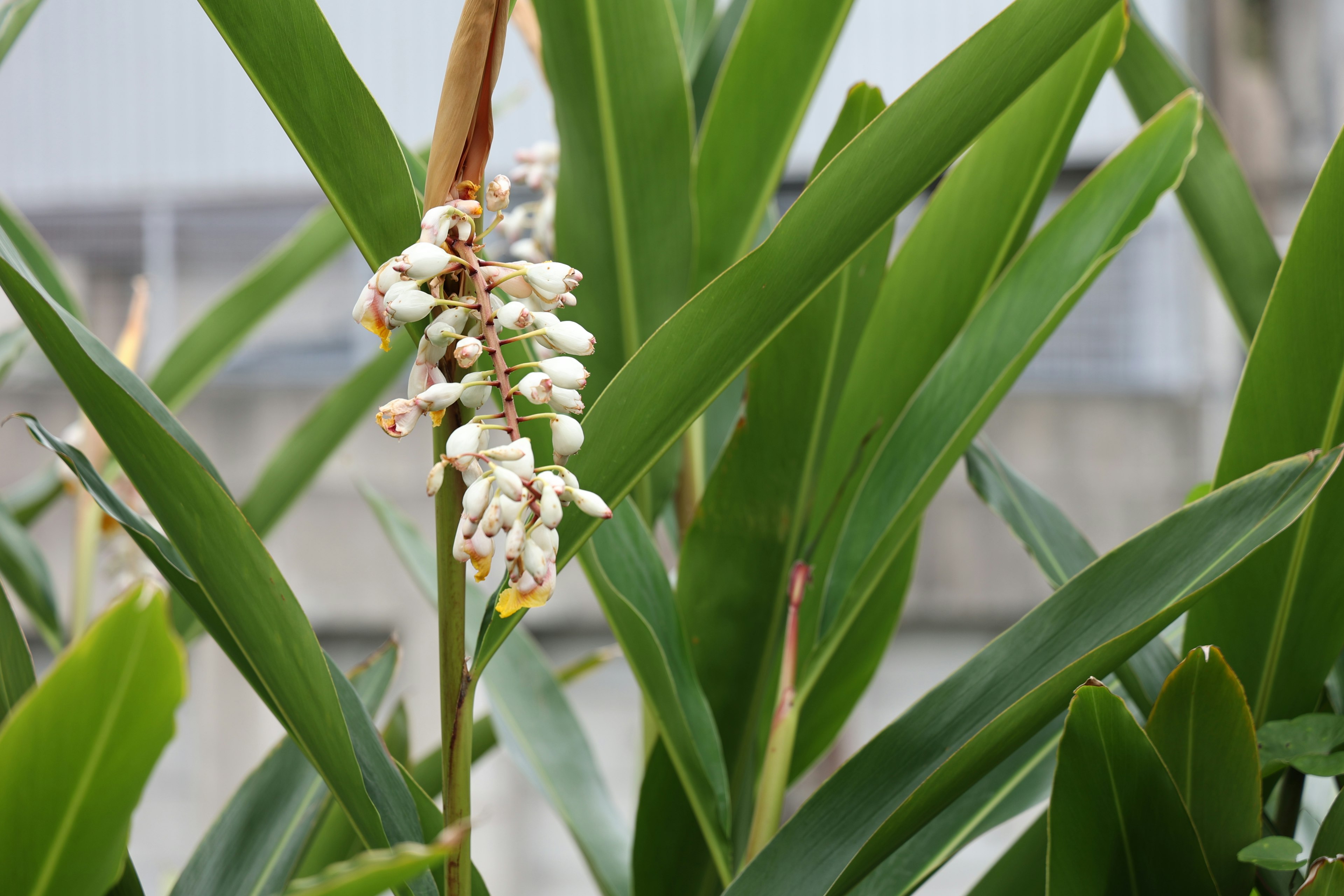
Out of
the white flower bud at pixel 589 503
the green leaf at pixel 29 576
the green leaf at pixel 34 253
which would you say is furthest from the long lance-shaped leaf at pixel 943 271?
the green leaf at pixel 29 576

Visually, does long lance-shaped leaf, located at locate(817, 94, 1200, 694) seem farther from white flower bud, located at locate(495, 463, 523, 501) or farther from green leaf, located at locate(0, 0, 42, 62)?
green leaf, located at locate(0, 0, 42, 62)

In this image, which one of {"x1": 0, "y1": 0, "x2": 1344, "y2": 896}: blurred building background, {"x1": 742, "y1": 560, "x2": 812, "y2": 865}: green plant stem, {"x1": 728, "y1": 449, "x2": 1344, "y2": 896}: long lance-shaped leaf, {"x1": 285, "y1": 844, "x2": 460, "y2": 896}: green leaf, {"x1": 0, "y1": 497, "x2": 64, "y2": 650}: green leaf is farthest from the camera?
{"x1": 0, "y1": 0, "x2": 1344, "y2": 896}: blurred building background

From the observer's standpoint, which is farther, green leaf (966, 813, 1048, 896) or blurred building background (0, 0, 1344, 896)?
blurred building background (0, 0, 1344, 896)

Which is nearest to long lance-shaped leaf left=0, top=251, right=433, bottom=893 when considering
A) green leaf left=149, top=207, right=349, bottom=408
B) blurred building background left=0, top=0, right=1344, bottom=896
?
green leaf left=149, top=207, right=349, bottom=408

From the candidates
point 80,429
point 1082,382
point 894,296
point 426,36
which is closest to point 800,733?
point 894,296

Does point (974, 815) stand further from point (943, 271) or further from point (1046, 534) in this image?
point (943, 271)

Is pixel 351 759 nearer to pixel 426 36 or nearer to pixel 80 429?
pixel 80 429
